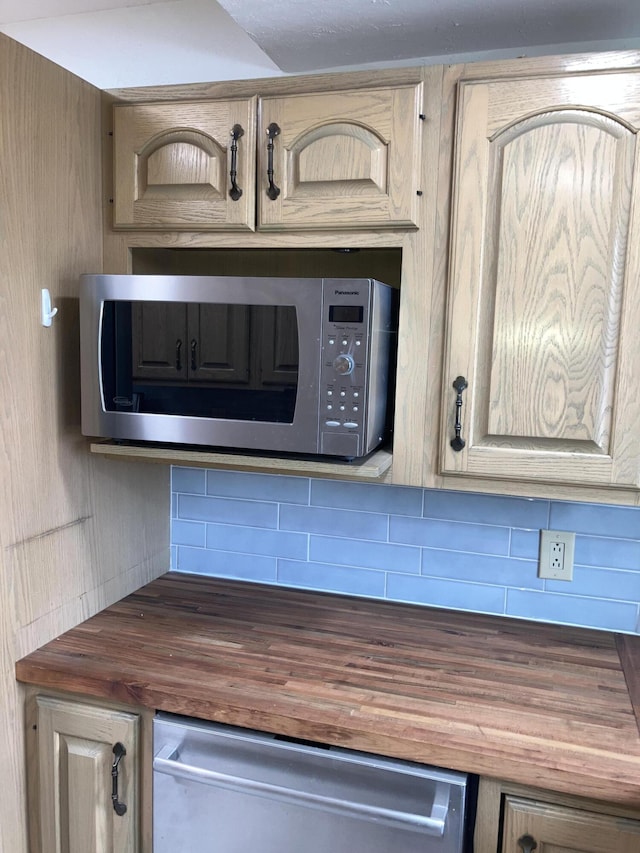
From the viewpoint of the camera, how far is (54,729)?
1.31 metres

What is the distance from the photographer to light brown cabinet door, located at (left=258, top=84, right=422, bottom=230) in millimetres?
1270

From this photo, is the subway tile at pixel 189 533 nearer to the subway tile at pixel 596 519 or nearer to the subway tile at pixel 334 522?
the subway tile at pixel 334 522

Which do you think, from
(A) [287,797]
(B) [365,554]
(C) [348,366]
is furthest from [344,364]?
(A) [287,797]

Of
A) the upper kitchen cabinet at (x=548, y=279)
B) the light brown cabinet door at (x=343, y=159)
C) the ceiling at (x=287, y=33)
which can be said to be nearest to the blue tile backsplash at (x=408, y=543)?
the upper kitchen cabinet at (x=548, y=279)

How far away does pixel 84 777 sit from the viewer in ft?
4.25

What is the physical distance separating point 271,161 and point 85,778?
128 cm

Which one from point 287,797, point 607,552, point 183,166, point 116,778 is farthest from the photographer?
point 607,552

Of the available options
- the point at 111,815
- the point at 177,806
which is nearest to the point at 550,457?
the point at 177,806

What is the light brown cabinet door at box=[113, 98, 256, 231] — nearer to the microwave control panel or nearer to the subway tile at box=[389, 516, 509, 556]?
the microwave control panel

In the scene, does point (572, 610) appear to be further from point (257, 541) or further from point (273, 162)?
point (273, 162)

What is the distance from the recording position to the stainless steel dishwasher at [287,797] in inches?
42.8

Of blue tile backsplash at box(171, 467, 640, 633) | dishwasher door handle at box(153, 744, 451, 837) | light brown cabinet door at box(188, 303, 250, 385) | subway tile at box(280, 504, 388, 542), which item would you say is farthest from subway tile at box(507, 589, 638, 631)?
light brown cabinet door at box(188, 303, 250, 385)

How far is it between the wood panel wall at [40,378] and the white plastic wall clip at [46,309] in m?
0.02

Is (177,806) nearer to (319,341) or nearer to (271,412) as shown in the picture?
(271,412)
